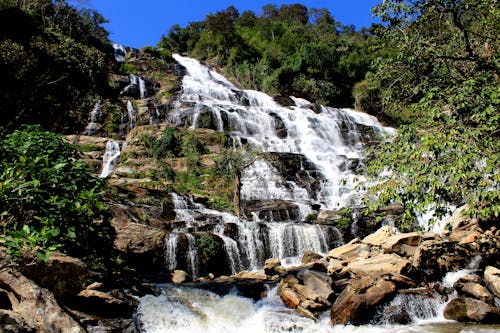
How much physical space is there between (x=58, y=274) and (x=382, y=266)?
7905mm

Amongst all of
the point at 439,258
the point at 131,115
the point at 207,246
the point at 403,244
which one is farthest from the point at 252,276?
the point at 131,115

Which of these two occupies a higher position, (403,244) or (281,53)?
(281,53)

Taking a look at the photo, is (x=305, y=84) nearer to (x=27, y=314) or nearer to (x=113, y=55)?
(x=113, y=55)

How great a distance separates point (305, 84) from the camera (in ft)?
159

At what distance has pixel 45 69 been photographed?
78.6 feet

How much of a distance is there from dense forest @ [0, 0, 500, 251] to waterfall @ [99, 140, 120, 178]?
12.5 feet

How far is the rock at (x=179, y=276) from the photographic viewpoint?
12.7 meters

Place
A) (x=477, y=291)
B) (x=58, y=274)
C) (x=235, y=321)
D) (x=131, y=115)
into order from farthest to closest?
(x=131, y=115)
(x=477, y=291)
(x=235, y=321)
(x=58, y=274)

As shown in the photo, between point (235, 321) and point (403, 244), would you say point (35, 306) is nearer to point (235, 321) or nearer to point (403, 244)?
point (235, 321)

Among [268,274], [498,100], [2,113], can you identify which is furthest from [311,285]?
[2,113]

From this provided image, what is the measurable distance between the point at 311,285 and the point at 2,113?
1675 centimetres

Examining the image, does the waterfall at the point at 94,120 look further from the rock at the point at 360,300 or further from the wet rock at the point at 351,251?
the rock at the point at 360,300

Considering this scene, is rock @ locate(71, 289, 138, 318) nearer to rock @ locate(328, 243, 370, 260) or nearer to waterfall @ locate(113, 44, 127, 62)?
rock @ locate(328, 243, 370, 260)

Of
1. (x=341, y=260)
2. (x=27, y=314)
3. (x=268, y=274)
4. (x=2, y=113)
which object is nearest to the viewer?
(x=27, y=314)
